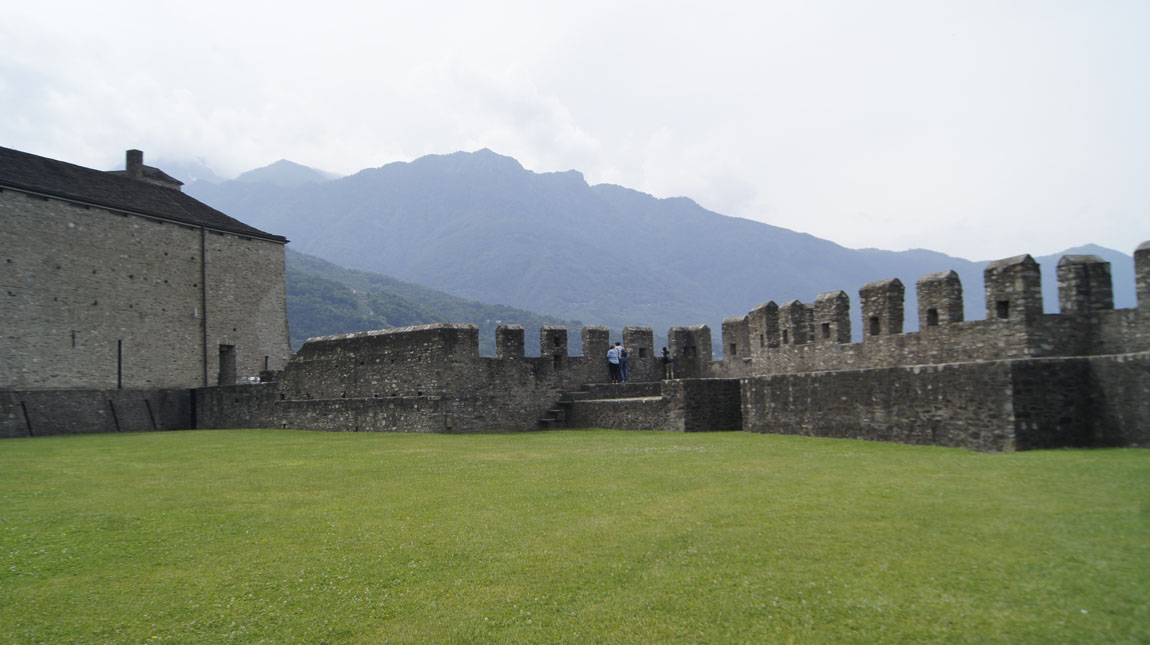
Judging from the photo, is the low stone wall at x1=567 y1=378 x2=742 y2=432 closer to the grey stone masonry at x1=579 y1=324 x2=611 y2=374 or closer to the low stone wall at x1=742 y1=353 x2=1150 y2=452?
the grey stone masonry at x1=579 y1=324 x2=611 y2=374

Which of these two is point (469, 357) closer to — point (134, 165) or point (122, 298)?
point (122, 298)

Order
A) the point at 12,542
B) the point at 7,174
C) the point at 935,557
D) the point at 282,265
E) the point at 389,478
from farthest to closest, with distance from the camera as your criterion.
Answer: the point at 282,265, the point at 7,174, the point at 389,478, the point at 12,542, the point at 935,557

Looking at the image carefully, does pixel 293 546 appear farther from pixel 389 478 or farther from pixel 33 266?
pixel 33 266

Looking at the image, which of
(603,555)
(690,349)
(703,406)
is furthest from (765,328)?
(603,555)

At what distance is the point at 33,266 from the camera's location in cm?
2705

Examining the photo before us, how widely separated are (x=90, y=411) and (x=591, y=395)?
56.7ft

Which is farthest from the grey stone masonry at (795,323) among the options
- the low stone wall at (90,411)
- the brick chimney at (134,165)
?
the brick chimney at (134,165)

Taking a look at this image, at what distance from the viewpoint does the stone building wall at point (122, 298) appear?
26.8 metres

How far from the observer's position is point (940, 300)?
17078 millimetres

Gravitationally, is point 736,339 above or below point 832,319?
below

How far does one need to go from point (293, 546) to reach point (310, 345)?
1955 cm

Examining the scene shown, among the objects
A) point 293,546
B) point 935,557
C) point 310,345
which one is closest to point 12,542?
point 293,546

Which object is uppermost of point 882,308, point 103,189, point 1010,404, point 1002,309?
point 103,189

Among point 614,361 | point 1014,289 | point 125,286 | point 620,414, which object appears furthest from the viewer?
point 125,286
